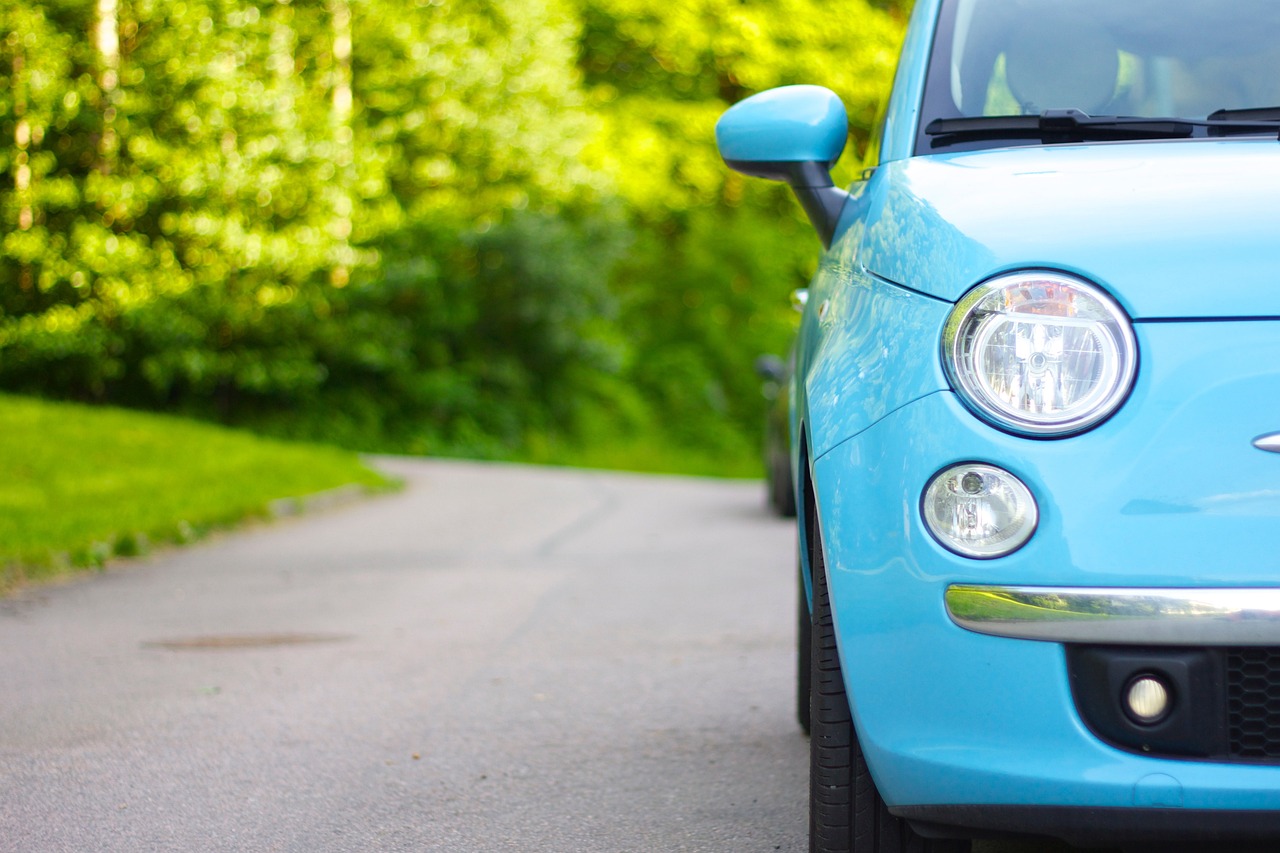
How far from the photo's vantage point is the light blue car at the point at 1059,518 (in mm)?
2223

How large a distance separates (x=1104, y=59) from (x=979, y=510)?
141cm

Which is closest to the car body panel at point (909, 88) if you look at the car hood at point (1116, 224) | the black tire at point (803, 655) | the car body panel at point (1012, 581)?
the car hood at point (1116, 224)

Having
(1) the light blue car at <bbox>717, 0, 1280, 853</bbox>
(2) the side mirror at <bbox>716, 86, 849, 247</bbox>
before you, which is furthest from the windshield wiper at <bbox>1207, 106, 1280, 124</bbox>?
(2) the side mirror at <bbox>716, 86, 849, 247</bbox>

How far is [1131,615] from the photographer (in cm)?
221

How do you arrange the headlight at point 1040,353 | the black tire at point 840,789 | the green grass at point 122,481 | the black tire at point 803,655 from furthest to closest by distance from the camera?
the green grass at point 122,481, the black tire at point 803,655, the black tire at point 840,789, the headlight at point 1040,353

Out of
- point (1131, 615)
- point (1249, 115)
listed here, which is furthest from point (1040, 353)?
point (1249, 115)

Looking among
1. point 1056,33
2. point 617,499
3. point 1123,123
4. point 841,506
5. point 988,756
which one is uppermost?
point 1056,33

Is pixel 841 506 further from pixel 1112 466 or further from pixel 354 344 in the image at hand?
pixel 354 344

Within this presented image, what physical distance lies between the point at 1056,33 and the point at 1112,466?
142 centimetres

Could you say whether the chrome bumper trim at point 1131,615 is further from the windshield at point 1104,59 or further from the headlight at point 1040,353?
the windshield at point 1104,59

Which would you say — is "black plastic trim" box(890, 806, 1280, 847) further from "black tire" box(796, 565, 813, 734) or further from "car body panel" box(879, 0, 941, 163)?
"black tire" box(796, 565, 813, 734)

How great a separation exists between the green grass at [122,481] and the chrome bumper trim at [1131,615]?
6899mm

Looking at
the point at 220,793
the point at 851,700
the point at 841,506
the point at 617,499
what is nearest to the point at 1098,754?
the point at 851,700

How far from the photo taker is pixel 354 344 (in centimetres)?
2314
